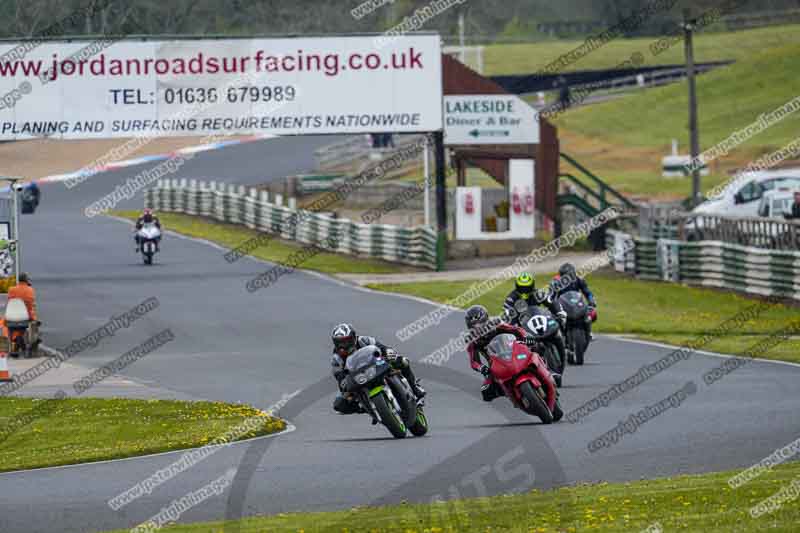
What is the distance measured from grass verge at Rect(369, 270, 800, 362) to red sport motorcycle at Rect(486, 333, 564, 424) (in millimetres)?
7603

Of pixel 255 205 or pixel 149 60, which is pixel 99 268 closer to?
pixel 149 60

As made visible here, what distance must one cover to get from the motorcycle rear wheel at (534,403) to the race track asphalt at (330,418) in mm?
186

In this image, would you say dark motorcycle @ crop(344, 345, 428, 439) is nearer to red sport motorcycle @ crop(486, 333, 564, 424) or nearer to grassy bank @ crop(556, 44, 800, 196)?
red sport motorcycle @ crop(486, 333, 564, 424)

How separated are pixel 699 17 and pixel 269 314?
55750 mm

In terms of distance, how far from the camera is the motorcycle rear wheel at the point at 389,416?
51.7 ft

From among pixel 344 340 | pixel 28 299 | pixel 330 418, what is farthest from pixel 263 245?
pixel 344 340

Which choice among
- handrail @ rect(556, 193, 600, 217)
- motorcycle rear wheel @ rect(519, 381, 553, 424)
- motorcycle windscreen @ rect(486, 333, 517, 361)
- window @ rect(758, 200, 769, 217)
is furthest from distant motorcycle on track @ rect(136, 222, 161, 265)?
motorcycle rear wheel @ rect(519, 381, 553, 424)

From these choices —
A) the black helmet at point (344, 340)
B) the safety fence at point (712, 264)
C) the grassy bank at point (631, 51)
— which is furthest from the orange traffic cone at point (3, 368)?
the grassy bank at point (631, 51)

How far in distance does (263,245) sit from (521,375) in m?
30.8

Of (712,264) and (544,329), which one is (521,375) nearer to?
(544,329)

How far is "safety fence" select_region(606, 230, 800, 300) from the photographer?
104 ft

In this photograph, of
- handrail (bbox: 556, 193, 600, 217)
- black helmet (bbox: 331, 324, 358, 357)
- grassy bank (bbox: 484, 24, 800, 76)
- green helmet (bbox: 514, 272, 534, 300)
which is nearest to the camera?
black helmet (bbox: 331, 324, 358, 357)

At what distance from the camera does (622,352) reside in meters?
24.7

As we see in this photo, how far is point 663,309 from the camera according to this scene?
31.9 meters
